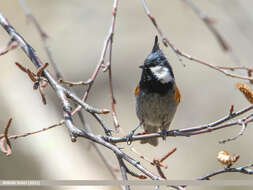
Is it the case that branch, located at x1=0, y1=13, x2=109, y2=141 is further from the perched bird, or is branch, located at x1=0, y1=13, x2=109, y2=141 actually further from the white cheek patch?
the white cheek patch

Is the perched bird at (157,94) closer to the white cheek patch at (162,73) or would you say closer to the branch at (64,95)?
the white cheek patch at (162,73)

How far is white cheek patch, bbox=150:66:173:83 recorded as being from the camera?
13.8 feet

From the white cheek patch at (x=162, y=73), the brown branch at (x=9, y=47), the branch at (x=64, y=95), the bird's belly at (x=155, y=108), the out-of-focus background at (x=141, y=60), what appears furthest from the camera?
the out-of-focus background at (x=141, y=60)

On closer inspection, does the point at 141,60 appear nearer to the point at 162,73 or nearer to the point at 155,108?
the point at 155,108

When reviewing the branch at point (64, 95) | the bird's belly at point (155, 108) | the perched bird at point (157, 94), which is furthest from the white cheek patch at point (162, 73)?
the branch at point (64, 95)

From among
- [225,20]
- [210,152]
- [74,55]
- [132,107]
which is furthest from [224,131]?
[74,55]

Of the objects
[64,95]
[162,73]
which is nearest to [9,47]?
[64,95]

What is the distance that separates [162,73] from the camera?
14.0 ft

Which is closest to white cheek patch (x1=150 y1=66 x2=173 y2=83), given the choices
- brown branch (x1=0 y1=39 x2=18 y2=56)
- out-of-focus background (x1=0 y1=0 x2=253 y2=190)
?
brown branch (x1=0 y1=39 x2=18 y2=56)

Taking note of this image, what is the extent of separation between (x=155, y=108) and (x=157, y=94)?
0.59 feet

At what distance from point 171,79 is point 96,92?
577 centimetres

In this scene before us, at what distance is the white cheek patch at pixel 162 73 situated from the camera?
4.19 m

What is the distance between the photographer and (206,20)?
2115 mm

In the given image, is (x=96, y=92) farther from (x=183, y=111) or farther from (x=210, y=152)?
(x=210, y=152)
